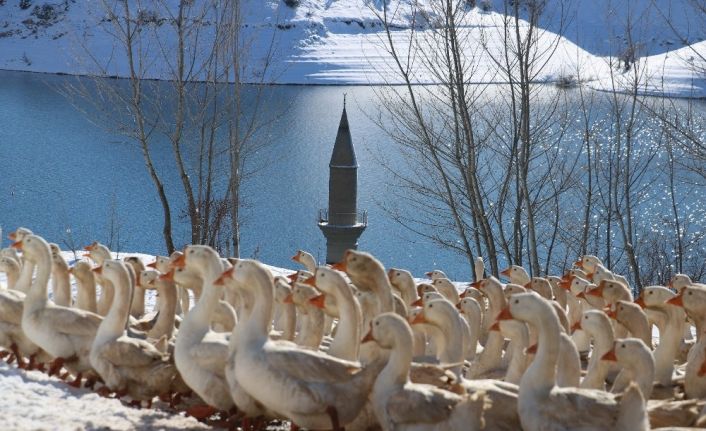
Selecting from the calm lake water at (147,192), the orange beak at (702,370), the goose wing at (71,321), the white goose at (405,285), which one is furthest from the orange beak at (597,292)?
the calm lake water at (147,192)

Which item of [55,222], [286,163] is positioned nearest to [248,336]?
[55,222]

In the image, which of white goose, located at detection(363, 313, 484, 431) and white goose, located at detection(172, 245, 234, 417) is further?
white goose, located at detection(172, 245, 234, 417)

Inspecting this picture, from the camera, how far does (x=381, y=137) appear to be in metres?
46.4

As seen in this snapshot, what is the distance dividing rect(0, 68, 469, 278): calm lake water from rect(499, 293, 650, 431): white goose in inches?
681

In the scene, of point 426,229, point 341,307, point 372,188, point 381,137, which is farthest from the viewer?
point 381,137

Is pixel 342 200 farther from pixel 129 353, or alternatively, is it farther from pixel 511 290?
pixel 129 353

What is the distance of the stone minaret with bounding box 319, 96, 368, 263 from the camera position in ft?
90.2

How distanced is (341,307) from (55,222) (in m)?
26.6

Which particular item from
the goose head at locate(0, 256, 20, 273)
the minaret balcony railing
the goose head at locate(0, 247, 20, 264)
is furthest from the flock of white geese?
the minaret balcony railing

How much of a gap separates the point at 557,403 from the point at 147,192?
3304 centimetres

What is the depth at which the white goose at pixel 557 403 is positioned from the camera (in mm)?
5691

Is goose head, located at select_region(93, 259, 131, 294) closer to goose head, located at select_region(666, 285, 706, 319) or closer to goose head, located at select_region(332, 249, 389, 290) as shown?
goose head, located at select_region(332, 249, 389, 290)

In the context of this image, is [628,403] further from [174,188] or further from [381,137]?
[381,137]

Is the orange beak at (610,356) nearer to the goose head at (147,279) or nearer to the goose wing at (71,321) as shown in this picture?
the goose wing at (71,321)
